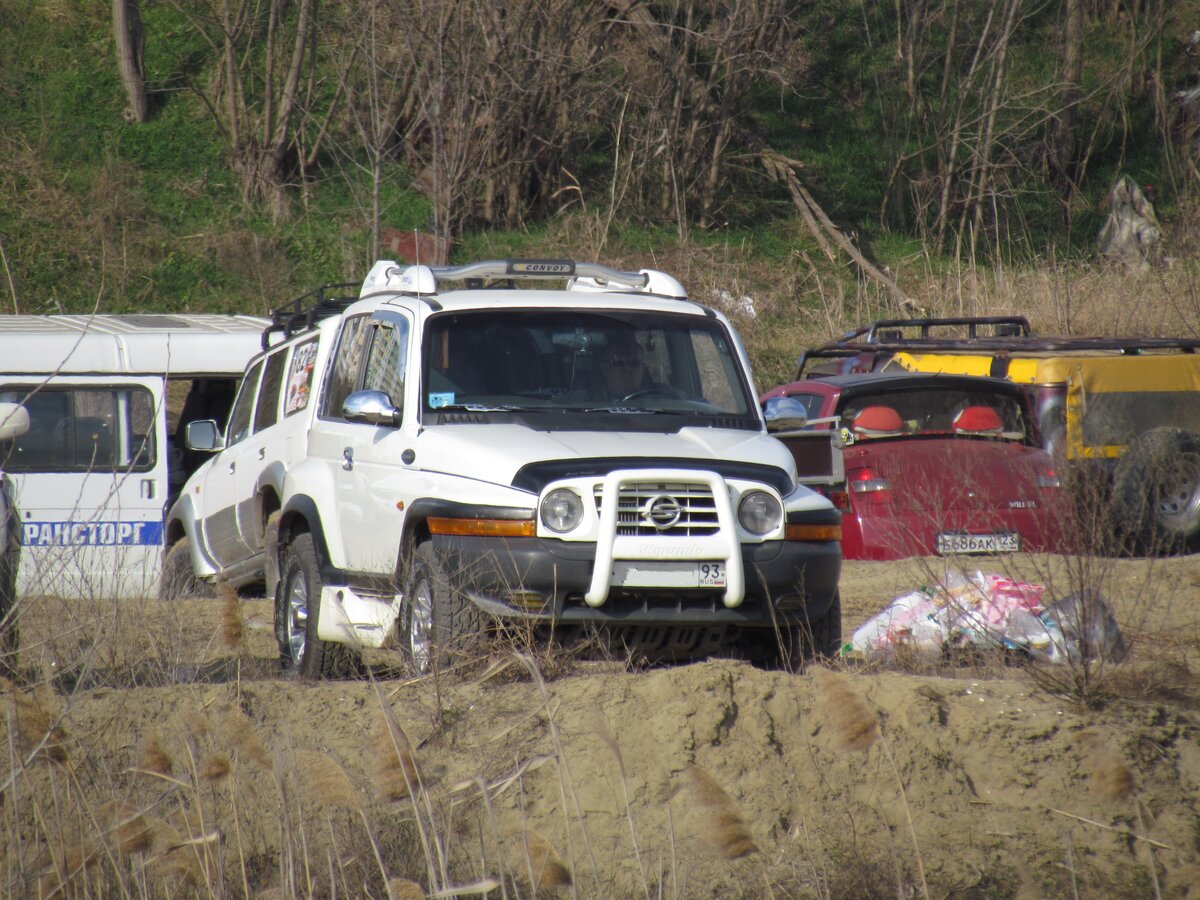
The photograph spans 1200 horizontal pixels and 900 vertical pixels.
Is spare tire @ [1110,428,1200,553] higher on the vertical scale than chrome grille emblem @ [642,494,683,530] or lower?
lower

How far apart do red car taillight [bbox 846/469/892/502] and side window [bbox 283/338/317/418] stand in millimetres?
3674

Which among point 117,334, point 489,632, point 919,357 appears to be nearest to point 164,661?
point 489,632

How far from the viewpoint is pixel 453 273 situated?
7.97 metres

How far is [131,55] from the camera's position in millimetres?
22719

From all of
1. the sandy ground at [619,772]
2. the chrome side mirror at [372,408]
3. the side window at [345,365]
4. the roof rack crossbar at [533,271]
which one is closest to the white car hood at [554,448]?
the chrome side mirror at [372,408]

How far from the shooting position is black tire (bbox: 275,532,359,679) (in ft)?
23.4

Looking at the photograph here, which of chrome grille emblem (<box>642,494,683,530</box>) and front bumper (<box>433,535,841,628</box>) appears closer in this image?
front bumper (<box>433,535,841,628</box>)

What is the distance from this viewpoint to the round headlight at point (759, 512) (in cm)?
626

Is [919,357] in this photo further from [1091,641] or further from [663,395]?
[1091,641]

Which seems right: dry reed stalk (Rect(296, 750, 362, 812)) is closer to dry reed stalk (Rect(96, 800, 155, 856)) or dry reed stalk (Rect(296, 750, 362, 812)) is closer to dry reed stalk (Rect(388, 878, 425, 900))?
dry reed stalk (Rect(388, 878, 425, 900))

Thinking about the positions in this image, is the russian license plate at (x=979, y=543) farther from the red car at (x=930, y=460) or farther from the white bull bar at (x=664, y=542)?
the white bull bar at (x=664, y=542)

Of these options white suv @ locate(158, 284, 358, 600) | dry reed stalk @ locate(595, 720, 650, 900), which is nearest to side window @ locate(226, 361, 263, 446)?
white suv @ locate(158, 284, 358, 600)

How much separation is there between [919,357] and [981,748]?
7.31 m

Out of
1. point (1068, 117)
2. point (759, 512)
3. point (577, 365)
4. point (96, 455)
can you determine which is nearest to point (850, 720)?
point (759, 512)
